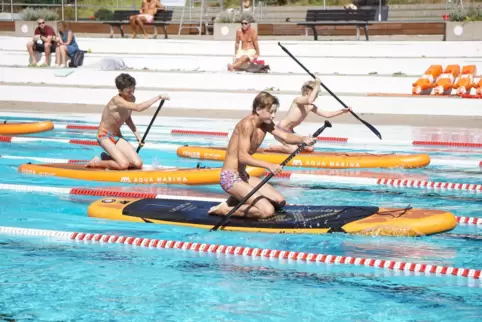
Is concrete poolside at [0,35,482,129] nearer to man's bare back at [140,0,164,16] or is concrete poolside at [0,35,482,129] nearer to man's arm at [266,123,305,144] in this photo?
man's bare back at [140,0,164,16]

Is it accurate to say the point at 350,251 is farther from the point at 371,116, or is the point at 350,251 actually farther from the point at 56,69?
the point at 56,69

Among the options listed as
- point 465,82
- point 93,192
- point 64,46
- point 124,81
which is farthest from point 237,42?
point 93,192

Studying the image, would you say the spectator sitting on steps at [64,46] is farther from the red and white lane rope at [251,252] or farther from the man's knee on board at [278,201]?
the man's knee on board at [278,201]

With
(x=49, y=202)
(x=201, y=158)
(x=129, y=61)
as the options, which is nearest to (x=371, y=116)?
(x=201, y=158)

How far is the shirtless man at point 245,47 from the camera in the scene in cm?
2148

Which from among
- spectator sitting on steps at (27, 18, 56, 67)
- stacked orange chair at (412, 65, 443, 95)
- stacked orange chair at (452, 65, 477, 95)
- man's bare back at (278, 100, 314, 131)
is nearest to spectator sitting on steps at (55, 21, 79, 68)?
spectator sitting on steps at (27, 18, 56, 67)

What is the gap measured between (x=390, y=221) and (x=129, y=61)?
1613 cm

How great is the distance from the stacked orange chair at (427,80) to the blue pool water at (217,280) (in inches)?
374

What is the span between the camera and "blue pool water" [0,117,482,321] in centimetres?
657

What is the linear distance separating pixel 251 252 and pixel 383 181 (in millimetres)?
4057

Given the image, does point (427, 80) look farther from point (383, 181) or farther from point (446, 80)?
point (383, 181)

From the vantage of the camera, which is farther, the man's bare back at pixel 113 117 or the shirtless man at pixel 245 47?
the shirtless man at pixel 245 47

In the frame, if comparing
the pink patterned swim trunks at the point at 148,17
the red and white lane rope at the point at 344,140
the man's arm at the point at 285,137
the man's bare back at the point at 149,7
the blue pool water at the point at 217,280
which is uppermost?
the man's bare back at the point at 149,7

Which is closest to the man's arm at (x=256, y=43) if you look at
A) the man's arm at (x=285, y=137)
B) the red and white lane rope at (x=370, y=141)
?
the red and white lane rope at (x=370, y=141)
